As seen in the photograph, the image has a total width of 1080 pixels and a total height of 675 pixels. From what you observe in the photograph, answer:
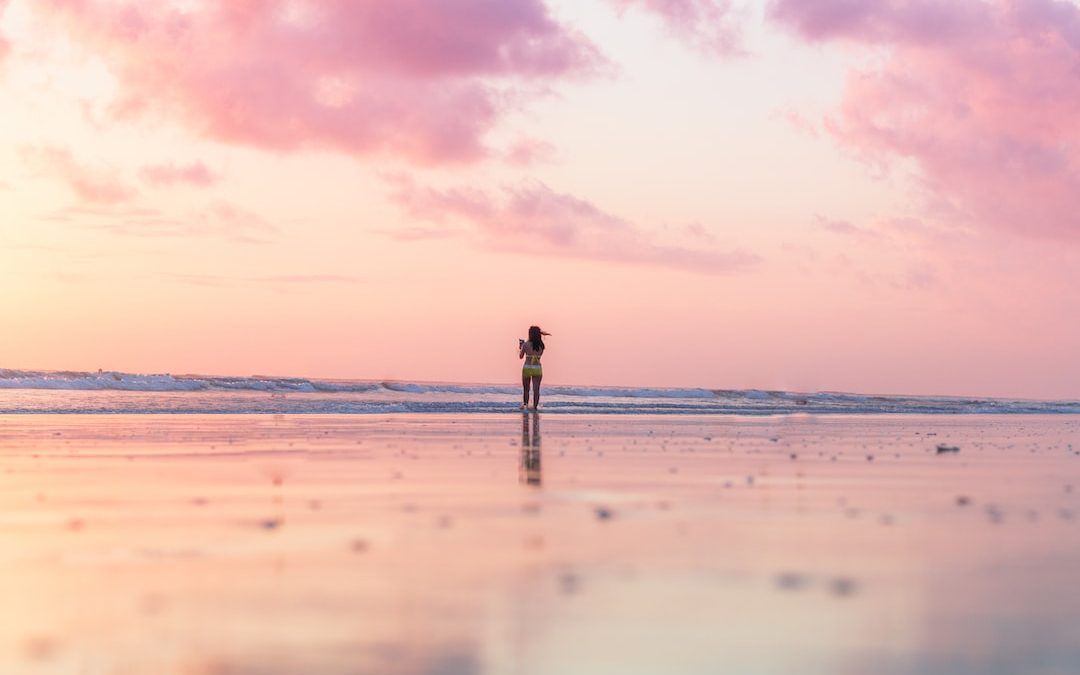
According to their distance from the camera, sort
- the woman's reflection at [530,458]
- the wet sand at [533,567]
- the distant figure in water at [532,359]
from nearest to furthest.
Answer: the wet sand at [533,567] → the woman's reflection at [530,458] → the distant figure in water at [532,359]

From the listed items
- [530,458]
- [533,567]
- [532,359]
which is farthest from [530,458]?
[532,359]

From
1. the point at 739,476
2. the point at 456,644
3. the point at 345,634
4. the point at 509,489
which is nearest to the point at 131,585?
the point at 345,634

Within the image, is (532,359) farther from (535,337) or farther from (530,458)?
(530,458)

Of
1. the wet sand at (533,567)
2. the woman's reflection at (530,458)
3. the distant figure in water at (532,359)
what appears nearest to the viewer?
the wet sand at (533,567)

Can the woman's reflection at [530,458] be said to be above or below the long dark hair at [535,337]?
below

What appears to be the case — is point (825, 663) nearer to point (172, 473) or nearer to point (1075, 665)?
point (1075, 665)

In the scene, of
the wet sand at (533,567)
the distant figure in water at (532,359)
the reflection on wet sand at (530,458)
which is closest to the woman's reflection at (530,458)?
the reflection on wet sand at (530,458)

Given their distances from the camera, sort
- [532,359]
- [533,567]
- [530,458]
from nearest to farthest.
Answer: [533,567] → [530,458] → [532,359]

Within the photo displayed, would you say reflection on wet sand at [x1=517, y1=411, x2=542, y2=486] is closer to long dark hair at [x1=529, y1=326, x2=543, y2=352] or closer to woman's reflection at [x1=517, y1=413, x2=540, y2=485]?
woman's reflection at [x1=517, y1=413, x2=540, y2=485]

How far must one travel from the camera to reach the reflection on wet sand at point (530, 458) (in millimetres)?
10883

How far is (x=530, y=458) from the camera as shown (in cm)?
1345

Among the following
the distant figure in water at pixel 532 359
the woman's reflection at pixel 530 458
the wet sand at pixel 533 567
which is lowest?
the wet sand at pixel 533 567

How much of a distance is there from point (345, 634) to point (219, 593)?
1.08 meters

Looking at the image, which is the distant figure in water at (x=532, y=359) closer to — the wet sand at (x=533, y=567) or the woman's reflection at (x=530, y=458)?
the woman's reflection at (x=530, y=458)
